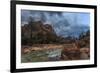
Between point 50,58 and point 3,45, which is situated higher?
point 3,45

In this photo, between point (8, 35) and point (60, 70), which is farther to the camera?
point (60, 70)

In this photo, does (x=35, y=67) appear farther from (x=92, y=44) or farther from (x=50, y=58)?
(x=92, y=44)

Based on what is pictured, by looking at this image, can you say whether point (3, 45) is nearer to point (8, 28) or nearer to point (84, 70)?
point (8, 28)

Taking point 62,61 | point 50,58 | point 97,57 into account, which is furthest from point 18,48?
point 97,57

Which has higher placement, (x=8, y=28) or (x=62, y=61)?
(x=8, y=28)

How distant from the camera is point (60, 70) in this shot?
201cm

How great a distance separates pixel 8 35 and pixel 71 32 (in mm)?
666

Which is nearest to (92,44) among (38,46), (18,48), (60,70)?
(60,70)

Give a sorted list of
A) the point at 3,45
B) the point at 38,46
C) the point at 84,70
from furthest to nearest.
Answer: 1. the point at 84,70
2. the point at 38,46
3. the point at 3,45

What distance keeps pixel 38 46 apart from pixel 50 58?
18 cm

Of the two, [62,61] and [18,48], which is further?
[62,61]

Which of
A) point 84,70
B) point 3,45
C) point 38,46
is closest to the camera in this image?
point 3,45

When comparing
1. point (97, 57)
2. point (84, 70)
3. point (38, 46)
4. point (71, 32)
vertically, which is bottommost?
point (84, 70)

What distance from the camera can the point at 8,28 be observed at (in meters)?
1.84
